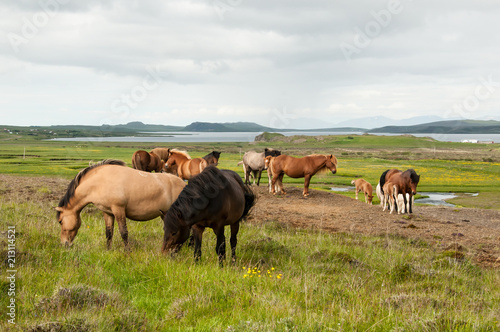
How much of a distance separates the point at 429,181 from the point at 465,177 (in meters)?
5.87

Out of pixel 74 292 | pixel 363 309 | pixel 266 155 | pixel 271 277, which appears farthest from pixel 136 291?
pixel 266 155

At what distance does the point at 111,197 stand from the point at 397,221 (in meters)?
12.2

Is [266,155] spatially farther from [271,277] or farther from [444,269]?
[271,277]

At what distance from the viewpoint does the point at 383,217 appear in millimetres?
16734

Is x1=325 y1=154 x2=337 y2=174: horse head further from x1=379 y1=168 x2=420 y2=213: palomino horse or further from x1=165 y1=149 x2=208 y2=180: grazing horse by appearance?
x1=165 y1=149 x2=208 y2=180: grazing horse

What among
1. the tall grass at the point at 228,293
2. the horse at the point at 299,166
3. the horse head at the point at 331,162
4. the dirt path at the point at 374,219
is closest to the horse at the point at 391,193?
the dirt path at the point at 374,219

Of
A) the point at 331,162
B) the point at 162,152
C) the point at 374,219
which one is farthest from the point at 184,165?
the point at 374,219

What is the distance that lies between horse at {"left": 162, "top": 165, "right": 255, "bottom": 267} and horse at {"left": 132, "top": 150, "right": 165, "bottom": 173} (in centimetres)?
1708

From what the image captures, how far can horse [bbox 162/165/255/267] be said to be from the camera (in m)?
6.82

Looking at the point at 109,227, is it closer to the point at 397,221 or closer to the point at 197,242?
the point at 197,242

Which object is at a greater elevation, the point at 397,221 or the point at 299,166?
the point at 299,166

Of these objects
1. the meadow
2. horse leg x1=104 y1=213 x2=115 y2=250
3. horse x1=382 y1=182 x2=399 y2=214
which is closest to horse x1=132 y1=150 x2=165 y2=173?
horse x1=382 y1=182 x2=399 y2=214

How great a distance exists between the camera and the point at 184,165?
21.1 m

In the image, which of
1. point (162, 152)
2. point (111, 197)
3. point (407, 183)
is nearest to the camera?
point (111, 197)
